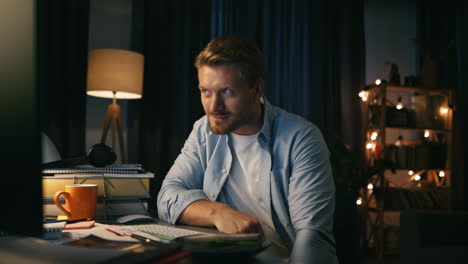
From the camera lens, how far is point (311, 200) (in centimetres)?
100

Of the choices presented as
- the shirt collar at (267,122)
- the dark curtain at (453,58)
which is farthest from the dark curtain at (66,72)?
the dark curtain at (453,58)

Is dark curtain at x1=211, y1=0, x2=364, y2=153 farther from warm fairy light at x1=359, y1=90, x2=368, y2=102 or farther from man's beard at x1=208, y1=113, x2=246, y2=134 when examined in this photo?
man's beard at x1=208, y1=113, x2=246, y2=134

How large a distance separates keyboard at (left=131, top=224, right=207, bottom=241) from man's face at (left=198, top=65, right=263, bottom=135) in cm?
45

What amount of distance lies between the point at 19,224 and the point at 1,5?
0.32m

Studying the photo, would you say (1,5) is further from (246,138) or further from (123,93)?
(123,93)

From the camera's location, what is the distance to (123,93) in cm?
256

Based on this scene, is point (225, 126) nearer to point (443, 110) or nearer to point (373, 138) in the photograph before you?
point (373, 138)

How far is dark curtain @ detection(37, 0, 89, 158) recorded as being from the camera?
Result: 266 centimetres

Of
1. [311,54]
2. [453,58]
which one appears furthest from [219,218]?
[453,58]

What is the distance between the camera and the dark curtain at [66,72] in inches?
105

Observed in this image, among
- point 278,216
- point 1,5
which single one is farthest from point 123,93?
point 1,5

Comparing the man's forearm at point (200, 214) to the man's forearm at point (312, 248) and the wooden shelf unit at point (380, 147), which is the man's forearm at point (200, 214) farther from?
the wooden shelf unit at point (380, 147)

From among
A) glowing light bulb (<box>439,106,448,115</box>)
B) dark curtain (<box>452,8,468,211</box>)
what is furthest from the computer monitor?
dark curtain (<box>452,8,468,211</box>)

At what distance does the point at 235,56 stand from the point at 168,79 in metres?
1.90
